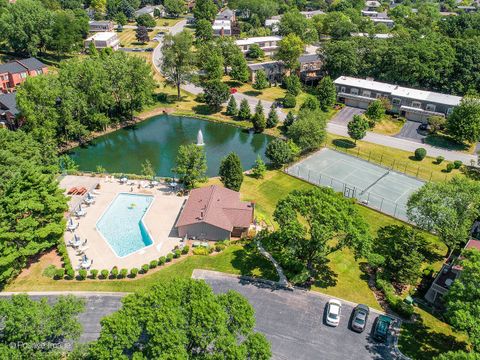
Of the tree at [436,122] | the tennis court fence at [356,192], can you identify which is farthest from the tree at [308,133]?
the tree at [436,122]

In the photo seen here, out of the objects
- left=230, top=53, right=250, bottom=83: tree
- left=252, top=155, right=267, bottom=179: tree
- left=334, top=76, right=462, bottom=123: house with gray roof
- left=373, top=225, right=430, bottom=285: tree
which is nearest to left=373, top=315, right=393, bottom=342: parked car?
left=373, top=225, right=430, bottom=285: tree

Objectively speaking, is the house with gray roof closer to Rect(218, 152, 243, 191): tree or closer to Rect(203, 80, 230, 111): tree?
Rect(203, 80, 230, 111): tree

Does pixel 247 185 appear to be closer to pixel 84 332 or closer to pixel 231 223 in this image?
pixel 231 223

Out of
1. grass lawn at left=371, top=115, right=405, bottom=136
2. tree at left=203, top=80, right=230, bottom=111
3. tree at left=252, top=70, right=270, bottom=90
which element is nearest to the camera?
grass lawn at left=371, top=115, right=405, bottom=136

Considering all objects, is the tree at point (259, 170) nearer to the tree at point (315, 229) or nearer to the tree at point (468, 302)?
the tree at point (315, 229)

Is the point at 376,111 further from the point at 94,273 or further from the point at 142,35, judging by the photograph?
the point at 142,35
